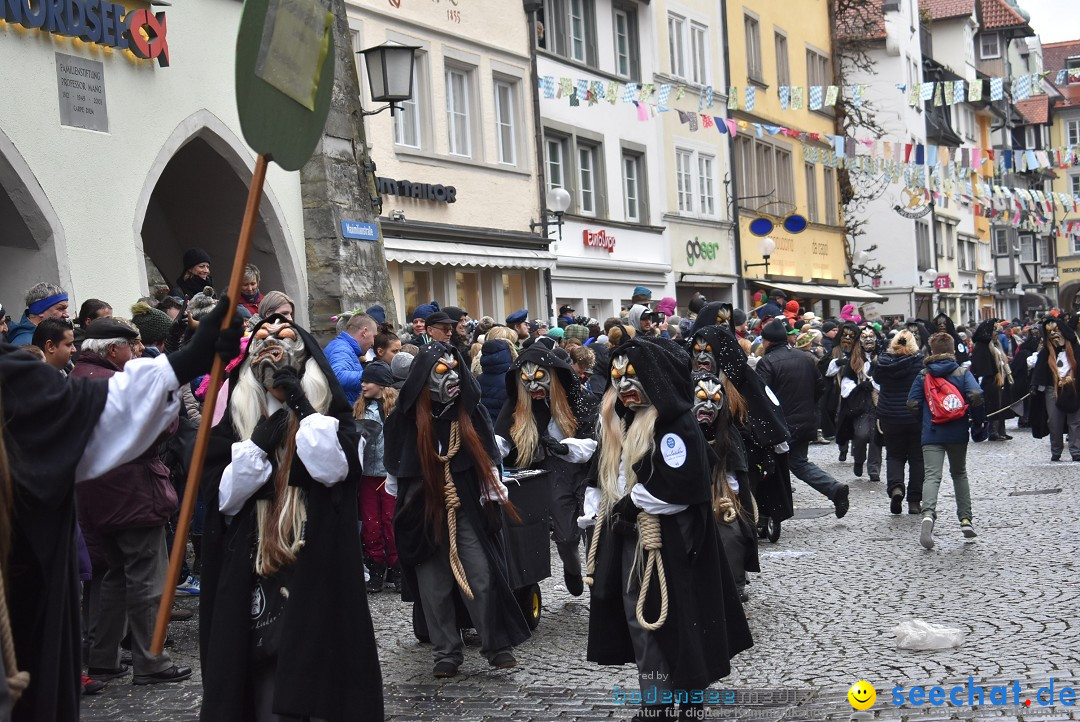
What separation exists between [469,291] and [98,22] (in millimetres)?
9769

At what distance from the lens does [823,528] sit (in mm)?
12711

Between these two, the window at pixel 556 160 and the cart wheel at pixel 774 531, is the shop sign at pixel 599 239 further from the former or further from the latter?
the cart wheel at pixel 774 531

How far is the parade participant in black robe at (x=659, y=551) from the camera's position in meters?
5.97

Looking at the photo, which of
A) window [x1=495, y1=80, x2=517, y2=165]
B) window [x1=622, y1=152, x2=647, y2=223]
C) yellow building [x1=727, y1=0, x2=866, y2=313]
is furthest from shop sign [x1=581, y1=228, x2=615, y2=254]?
yellow building [x1=727, y1=0, x2=866, y2=313]

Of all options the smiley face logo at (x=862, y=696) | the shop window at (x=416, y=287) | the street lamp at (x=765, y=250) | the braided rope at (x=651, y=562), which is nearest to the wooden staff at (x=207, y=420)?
the braided rope at (x=651, y=562)

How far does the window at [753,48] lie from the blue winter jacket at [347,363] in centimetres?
2584

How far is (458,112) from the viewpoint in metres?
21.5

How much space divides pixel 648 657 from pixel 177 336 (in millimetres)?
4713

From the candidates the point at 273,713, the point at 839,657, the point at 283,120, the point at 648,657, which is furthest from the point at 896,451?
the point at 283,120

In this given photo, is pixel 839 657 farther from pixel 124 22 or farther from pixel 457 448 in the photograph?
pixel 124 22

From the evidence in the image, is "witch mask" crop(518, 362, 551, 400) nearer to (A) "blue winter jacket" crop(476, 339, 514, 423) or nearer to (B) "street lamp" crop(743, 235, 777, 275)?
(A) "blue winter jacket" crop(476, 339, 514, 423)

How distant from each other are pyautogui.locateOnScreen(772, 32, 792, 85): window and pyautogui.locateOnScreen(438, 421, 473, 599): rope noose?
31.3 m

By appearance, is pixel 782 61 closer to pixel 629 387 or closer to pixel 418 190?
pixel 418 190

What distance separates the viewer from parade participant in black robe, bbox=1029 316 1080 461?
57.0 feet
